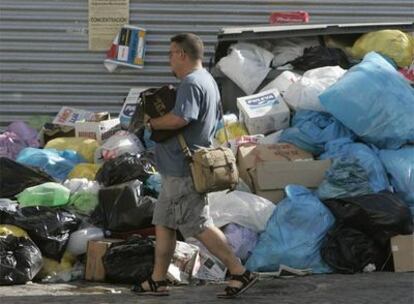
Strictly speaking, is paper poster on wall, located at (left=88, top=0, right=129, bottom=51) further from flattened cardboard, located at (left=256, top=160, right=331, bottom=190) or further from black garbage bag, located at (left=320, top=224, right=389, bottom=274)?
black garbage bag, located at (left=320, top=224, right=389, bottom=274)

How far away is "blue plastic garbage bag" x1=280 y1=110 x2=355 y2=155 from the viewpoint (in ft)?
20.8

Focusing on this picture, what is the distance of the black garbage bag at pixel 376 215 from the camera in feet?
18.2

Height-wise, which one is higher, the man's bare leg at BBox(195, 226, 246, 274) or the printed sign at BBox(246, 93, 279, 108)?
the printed sign at BBox(246, 93, 279, 108)

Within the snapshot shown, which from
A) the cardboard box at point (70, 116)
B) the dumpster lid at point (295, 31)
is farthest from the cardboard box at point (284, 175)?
the cardboard box at point (70, 116)

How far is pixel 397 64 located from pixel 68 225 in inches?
139

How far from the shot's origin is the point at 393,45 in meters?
7.18

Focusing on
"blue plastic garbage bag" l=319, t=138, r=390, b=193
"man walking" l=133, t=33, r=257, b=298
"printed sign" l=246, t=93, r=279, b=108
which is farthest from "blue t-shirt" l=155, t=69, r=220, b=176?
"printed sign" l=246, t=93, r=279, b=108

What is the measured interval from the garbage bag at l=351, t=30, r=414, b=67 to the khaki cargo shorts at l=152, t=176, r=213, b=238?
3.24 meters

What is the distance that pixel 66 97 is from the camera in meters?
8.57

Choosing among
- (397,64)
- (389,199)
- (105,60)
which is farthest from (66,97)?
(389,199)

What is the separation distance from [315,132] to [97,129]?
88.9 inches

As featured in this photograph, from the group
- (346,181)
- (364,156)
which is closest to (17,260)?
(346,181)

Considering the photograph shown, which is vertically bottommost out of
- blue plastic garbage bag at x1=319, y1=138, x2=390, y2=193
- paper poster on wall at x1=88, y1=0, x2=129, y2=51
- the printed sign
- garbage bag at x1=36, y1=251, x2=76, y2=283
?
garbage bag at x1=36, y1=251, x2=76, y2=283

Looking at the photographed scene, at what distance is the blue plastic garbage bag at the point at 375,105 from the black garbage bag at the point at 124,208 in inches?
67.5
